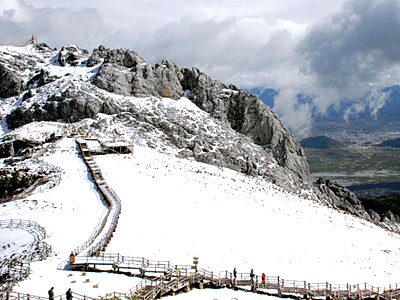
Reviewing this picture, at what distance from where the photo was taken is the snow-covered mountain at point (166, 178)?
2497 centimetres

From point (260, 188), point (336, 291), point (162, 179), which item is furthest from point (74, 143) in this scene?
point (336, 291)

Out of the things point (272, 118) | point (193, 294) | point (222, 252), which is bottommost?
point (193, 294)

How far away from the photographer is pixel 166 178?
4434 centimetres

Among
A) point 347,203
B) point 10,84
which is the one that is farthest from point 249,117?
point 10,84

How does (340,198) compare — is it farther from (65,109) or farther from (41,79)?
(41,79)

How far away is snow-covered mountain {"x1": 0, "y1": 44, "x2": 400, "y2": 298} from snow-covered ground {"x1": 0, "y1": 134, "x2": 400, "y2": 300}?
0.52 ft

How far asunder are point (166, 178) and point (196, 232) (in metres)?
17.1

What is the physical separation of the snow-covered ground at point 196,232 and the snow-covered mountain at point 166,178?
6.2 inches

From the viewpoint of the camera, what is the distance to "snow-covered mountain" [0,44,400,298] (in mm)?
24969

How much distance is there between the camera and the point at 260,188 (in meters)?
51.3

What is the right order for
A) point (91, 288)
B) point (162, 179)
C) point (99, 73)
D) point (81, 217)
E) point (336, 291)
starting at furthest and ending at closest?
point (99, 73) → point (162, 179) → point (81, 217) → point (336, 291) → point (91, 288)

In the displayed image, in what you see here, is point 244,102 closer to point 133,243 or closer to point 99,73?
point 99,73

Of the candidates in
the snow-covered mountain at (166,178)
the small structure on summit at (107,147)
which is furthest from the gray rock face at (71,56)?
the small structure on summit at (107,147)

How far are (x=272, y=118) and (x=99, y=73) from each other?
46150 millimetres
